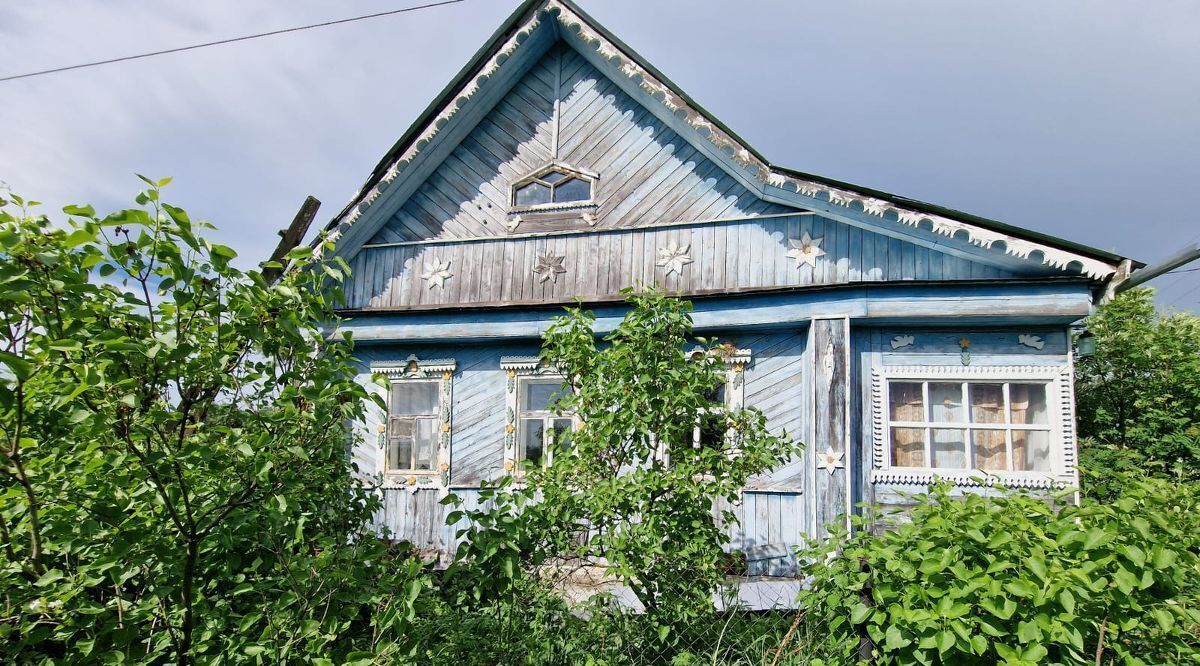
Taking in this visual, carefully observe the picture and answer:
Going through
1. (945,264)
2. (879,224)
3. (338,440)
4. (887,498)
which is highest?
(879,224)

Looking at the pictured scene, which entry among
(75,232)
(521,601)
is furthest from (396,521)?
(75,232)

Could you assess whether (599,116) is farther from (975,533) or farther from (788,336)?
(975,533)

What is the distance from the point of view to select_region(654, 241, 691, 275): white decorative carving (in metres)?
7.30

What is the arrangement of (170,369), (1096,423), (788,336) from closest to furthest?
(170,369) < (788,336) < (1096,423)

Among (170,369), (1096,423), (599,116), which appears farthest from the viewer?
(1096,423)

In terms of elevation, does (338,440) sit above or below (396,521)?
above

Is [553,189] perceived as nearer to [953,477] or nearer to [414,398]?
[414,398]

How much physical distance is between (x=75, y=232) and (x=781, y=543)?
670 cm

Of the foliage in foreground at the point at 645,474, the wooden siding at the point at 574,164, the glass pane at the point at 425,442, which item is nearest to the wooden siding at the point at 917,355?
the wooden siding at the point at 574,164

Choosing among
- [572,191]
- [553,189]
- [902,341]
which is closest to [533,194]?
[553,189]

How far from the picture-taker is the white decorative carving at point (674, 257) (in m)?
7.30

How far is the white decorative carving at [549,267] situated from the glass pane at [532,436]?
1.86 m

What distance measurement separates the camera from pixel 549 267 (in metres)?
7.77

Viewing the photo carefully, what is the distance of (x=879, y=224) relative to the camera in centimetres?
654
